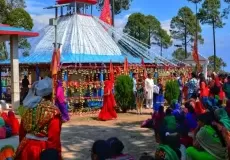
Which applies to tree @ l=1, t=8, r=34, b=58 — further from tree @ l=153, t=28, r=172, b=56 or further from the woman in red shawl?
tree @ l=153, t=28, r=172, b=56

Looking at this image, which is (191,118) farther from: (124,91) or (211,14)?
(211,14)

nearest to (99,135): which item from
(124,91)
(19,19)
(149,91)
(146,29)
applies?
(124,91)

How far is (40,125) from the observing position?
4.36 m

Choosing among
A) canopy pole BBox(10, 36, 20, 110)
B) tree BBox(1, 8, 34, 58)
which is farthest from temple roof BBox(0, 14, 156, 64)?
tree BBox(1, 8, 34, 58)

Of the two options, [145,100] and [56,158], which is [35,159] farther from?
[145,100]

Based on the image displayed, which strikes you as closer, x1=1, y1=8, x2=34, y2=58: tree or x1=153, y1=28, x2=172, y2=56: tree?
x1=1, y1=8, x2=34, y2=58: tree

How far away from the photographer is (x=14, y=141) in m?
6.57

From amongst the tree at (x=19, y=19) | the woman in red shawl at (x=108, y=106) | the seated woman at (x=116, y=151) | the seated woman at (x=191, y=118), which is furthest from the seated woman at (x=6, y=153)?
the tree at (x=19, y=19)

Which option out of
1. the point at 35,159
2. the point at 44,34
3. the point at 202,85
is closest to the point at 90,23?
the point at 44,34

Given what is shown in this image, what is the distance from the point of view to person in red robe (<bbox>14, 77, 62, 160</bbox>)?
4320 millimetres

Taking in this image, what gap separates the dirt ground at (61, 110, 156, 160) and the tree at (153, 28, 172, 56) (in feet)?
116

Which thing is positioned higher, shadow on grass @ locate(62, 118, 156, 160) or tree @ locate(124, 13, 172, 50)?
tree @ locate(124, 13, 172, 50)

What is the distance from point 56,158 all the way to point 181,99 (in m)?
15.5

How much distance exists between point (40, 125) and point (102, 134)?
285 inches
